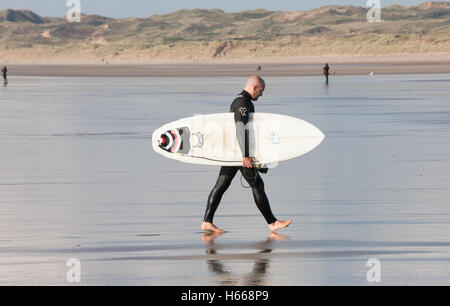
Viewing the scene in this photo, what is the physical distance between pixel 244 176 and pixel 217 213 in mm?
1196

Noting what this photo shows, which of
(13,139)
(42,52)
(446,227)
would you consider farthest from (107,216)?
(42,52)

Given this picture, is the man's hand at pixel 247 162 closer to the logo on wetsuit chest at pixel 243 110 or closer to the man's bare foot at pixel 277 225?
the logo on wetsuit chest at pixel 243 110

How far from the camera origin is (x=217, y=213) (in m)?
11.1

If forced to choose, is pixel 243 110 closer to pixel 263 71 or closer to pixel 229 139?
pixel 229 139

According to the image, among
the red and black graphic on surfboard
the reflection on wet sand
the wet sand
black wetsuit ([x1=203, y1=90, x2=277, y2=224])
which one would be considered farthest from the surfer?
the wet sand

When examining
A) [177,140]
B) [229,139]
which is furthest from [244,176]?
[177,140]

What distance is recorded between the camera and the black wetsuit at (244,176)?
980 cm

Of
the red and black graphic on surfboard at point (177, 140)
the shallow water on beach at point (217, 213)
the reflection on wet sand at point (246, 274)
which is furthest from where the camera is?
the red and black graphic on surfboard at point (177, 140)

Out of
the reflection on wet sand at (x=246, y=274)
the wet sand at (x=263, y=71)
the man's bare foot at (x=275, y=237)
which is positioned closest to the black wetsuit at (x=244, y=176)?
the man's bare foot at (x=275, y=237)

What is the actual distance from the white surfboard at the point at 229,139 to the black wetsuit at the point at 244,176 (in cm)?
18

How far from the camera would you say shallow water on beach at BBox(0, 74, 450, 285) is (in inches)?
317

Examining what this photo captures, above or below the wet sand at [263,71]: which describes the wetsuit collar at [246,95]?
above

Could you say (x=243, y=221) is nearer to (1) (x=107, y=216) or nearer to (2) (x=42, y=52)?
(1) (x=107, y=216)

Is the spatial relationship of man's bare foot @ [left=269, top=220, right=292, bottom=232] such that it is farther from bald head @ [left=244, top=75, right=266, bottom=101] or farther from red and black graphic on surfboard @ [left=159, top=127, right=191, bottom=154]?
red and black graphic on surfboard @ [left=159, top=127, right=191, bottom=154]
